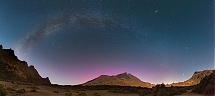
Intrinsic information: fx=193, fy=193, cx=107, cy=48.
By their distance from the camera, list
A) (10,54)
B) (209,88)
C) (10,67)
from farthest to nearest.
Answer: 1. (10,54)
2. (10,67)
3. (209,88)

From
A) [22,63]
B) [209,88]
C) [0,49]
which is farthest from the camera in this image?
[22,63]

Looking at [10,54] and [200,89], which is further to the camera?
[10,54]

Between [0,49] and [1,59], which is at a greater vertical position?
[0,49]

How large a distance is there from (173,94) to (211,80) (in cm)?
327

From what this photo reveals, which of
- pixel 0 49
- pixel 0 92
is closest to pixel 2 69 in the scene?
pixel 0 49

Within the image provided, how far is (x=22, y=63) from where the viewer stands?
103 m

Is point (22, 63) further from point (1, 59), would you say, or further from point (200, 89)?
point (200, 89)

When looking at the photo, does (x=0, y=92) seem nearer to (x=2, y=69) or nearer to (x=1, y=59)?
(x=2, y=69)

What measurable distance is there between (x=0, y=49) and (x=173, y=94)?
9280 centimetres

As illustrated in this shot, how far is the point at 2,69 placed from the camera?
71.4 m

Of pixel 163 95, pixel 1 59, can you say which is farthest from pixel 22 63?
pixel 163 95

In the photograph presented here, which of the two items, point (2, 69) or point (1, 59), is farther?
point (1, 59)

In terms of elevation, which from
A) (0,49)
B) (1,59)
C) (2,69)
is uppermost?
(0,49)

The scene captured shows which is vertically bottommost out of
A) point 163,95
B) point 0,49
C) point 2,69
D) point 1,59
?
point 163,95
